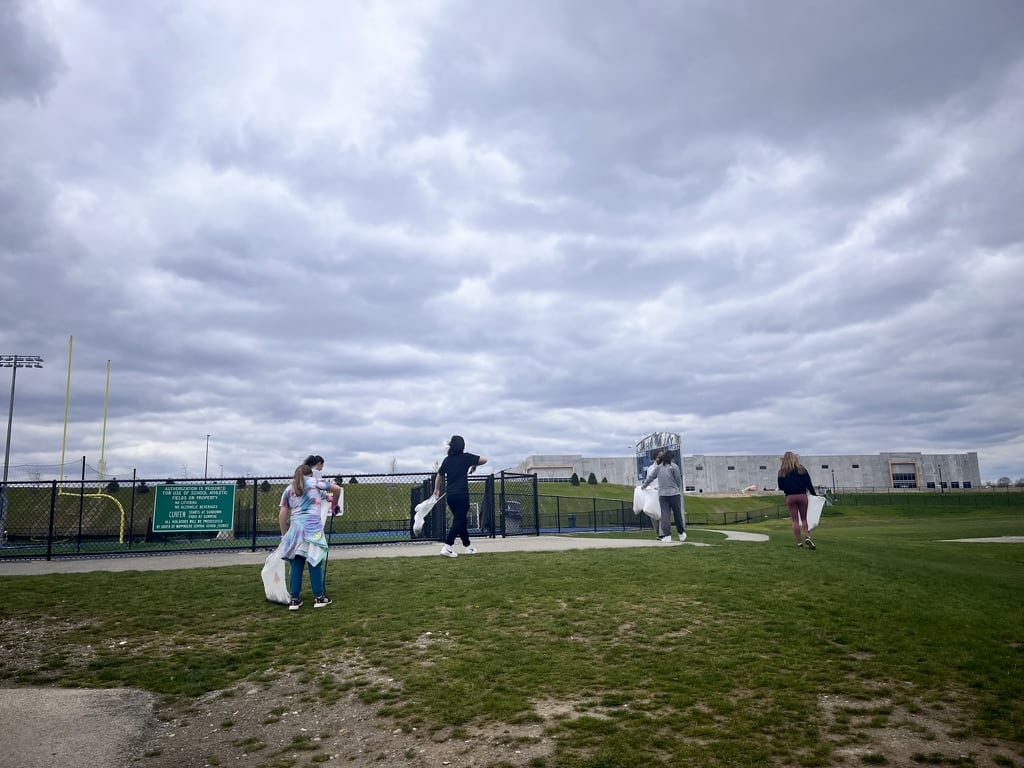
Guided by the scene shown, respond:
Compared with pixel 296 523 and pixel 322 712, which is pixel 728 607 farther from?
pixel 296 523

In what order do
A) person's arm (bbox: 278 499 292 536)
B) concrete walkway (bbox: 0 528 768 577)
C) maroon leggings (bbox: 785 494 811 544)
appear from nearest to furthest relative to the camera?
person's arm (bbox: 278 499 292 536) → concrete walkway (bbox: 0 528 768 577) → maroon leggings (bbox: 785 494 811 544)

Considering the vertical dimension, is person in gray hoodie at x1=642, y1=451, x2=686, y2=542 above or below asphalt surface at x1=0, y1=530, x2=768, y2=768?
above

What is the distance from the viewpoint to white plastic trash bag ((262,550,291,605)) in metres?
8.68

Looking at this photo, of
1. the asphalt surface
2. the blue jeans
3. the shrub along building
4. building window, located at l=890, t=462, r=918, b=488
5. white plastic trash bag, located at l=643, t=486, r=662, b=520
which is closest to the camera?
the asphalt surface

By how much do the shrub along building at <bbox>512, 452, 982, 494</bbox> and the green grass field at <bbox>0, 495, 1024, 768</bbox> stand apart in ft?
280

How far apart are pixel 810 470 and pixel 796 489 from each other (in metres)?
95.8

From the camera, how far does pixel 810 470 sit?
100 m

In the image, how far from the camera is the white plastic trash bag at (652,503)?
47.0ft

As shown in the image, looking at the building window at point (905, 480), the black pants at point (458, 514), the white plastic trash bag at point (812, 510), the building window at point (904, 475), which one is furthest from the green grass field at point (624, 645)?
the building window at point (904, 475)

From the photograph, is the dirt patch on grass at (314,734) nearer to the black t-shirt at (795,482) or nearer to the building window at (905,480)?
the black t-shirt at (795,482)

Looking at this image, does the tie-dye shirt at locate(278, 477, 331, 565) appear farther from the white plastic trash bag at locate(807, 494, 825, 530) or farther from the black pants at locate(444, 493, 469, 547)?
the white plastic trash bag at locate(807, 494, 825, 530)

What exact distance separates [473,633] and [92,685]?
11.7 feet

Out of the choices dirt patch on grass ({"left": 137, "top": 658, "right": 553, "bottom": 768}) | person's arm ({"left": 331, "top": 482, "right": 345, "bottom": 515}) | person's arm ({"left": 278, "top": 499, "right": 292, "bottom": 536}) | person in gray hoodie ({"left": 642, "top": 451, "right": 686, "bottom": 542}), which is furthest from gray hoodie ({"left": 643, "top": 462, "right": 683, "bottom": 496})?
dirt patch on grass ({"left": 137, "top": 658, "right": 553, "bottom": 768})

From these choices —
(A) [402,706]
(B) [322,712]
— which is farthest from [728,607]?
(B) [322,712]
